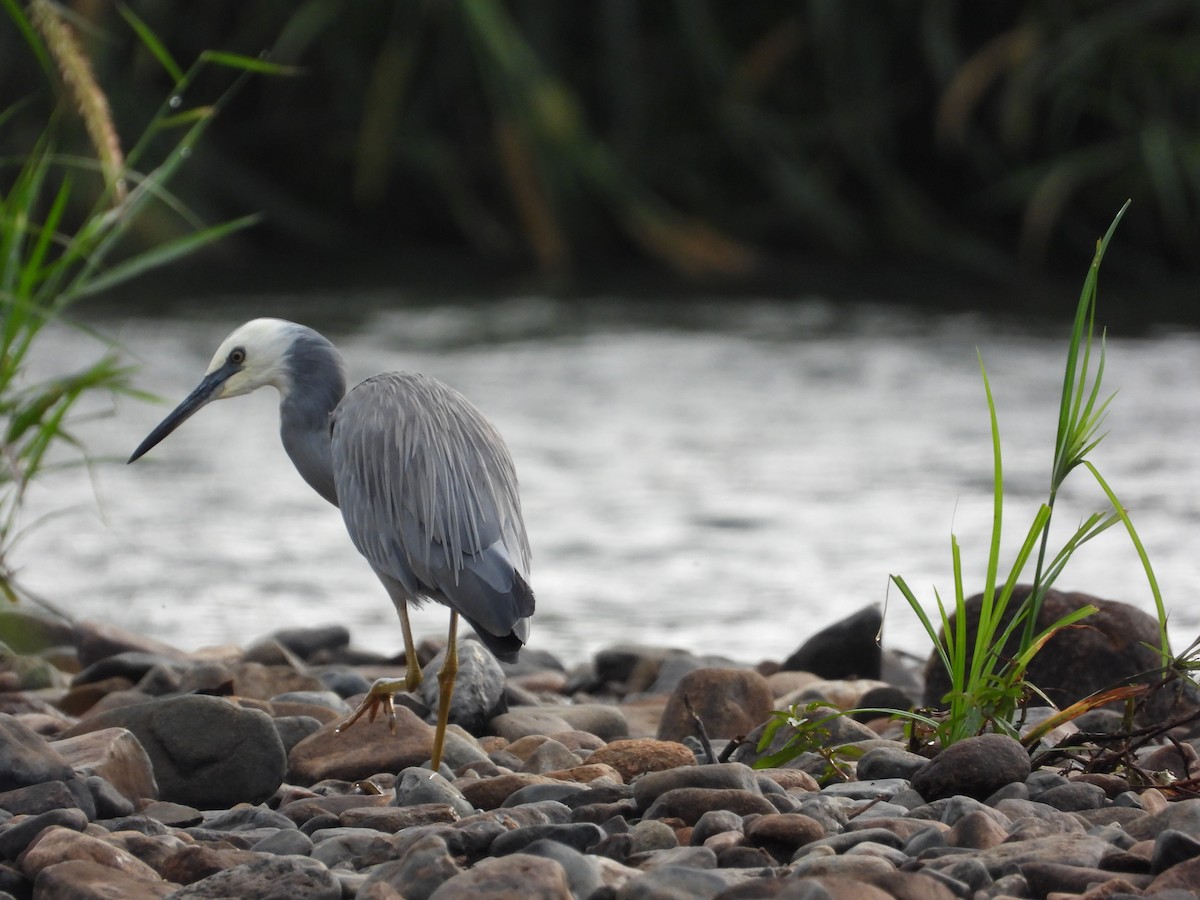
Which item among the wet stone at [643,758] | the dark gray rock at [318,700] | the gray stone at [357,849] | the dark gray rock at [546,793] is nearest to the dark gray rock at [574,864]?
the gray stone at [357,849]

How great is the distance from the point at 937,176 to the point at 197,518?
7295 millimetres

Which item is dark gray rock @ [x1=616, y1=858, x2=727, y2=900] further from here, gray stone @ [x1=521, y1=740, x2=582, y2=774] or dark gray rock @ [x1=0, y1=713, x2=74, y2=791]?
dark gray rock @ [x1=0, y1=713, x2=74, y2=791]

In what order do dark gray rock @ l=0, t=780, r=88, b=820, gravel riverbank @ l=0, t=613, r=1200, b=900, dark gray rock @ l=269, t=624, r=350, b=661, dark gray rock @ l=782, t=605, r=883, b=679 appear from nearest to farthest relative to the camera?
gravel riverbank @ l=0, t=613, r=1200, b=900, dark gray rock @ l=0, t=780, r=88, b=820, dark gray rock @ l=782, t=605, r=883, b=679, dark gray rock @ l=269, t=624, r=350, b=661

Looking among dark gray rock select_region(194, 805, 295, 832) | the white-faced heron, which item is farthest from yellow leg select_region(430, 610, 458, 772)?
dark gray rock select_region(194, 805, 295, 832)

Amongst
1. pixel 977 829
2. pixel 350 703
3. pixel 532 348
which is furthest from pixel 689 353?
pixel 977 829

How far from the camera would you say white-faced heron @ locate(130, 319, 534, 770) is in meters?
3.21

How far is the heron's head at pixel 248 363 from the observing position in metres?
3.77

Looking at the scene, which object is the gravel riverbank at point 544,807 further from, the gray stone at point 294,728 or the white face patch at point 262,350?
the white face patch at point 262,350

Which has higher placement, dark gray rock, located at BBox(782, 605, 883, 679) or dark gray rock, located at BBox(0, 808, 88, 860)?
dark gray rock, located at BBox(782, 605, 883, 679)

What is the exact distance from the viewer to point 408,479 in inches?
134

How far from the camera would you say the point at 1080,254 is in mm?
11516

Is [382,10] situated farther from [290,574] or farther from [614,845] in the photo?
[614,845]

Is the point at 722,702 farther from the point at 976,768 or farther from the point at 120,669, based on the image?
the point at 120,669

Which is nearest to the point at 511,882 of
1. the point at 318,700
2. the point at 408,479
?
the point at 408,479
